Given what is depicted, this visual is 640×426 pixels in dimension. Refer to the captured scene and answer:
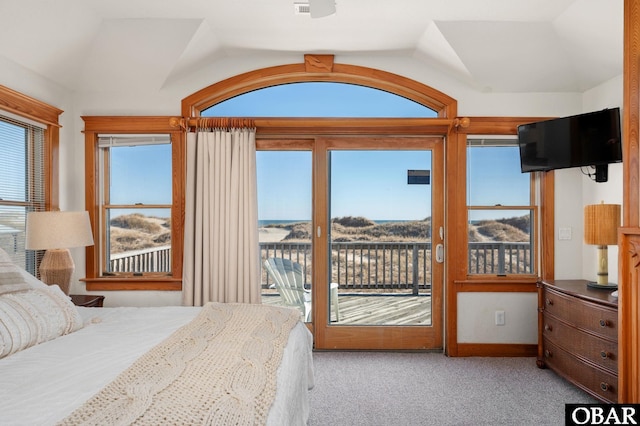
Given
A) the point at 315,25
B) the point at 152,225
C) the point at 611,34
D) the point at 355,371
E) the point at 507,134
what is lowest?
the point at 355,371

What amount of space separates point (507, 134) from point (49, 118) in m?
3.98

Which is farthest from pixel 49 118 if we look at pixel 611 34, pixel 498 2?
pixel 611 34

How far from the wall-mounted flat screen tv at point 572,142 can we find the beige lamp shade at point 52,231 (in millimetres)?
3691

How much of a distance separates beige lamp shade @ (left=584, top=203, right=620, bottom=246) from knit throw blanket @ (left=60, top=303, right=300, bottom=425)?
2427 millimetres

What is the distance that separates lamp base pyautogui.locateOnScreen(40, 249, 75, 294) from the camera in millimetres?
2941

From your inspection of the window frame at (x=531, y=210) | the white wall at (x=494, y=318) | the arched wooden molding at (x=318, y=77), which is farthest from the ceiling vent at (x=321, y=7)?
the white wall at (x=494, y=318)

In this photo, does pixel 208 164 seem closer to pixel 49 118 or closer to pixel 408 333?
pixel 49 118

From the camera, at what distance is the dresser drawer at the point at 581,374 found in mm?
2578

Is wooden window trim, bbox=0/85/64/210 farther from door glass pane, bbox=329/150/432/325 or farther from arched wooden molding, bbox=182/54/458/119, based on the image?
door glass pane, bbox=329/150/432/325

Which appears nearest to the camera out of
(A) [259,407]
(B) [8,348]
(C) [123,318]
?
(A) [259,407]

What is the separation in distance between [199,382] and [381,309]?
2.77m

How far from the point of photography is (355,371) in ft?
10.9

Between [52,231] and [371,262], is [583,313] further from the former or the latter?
[52,231]

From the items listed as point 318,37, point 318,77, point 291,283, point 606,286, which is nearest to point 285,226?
point 291,283
